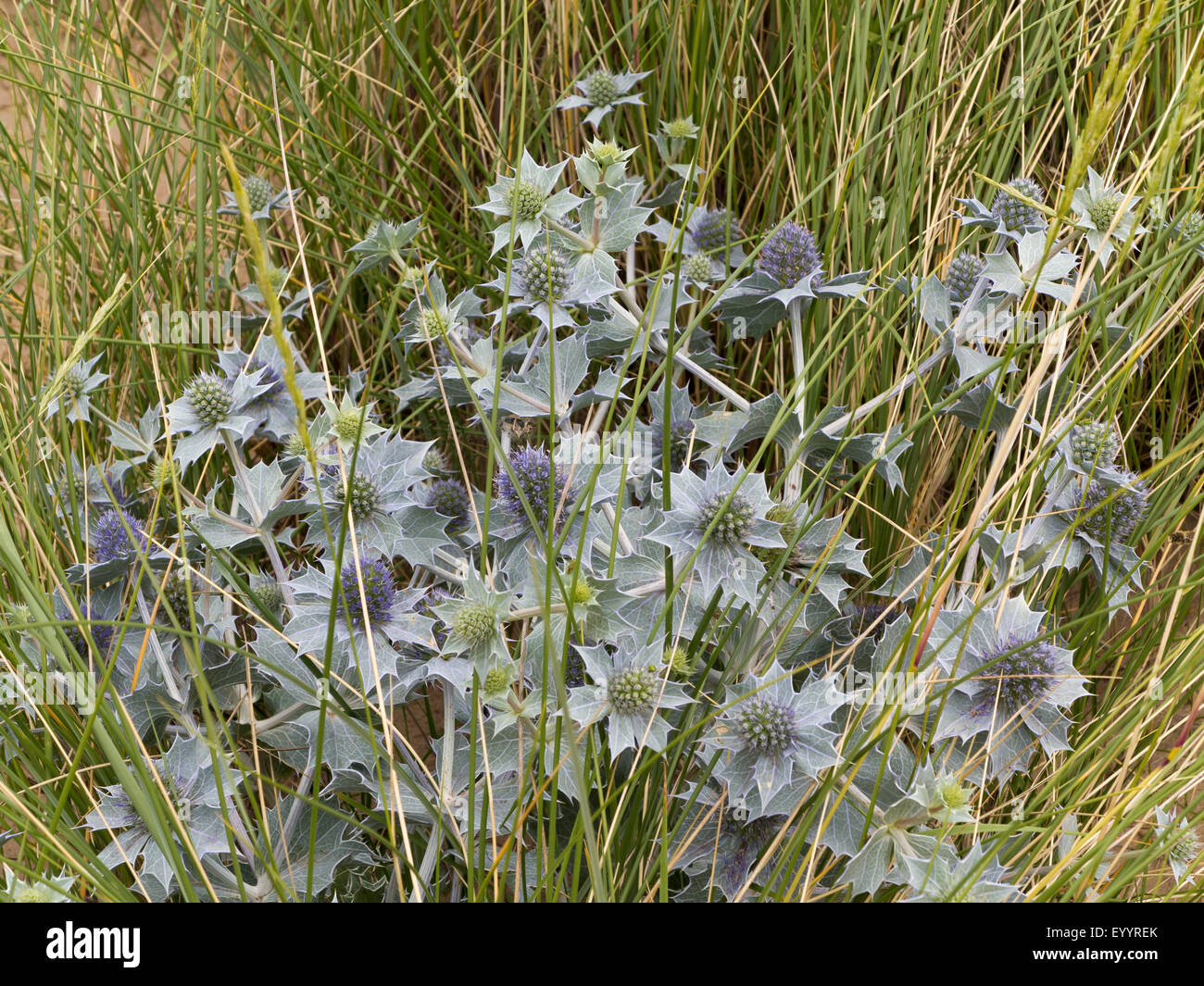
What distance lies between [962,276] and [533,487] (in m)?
0.87

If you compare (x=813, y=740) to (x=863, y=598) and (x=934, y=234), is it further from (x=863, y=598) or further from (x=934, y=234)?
(x=934, y=234)

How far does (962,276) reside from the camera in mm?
1565

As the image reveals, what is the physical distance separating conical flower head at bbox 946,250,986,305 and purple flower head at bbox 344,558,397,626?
41.8 inches

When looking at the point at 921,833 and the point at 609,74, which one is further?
the point at 609,74

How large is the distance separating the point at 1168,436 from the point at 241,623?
6.21ft

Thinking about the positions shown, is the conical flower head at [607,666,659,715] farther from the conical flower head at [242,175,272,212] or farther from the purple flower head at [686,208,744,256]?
the conical flower head at [242,175,272,212]

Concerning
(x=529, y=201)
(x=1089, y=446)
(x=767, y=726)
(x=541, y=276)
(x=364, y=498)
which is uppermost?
(x=529, y=201)

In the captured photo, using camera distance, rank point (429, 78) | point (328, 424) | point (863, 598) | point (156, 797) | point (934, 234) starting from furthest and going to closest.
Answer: point (429, 78) → point (934, 234) → point (863, 598) → point (328, 424) → point (156, 797)

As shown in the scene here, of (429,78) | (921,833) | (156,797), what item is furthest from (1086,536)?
(429,78)

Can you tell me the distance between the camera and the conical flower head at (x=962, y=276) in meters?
1.55

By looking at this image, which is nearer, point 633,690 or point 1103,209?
point 633,690

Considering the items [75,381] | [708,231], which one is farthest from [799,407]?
[75,381]

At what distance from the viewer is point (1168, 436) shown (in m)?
1.80

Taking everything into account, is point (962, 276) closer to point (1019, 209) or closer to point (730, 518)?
point (1019, 209)
